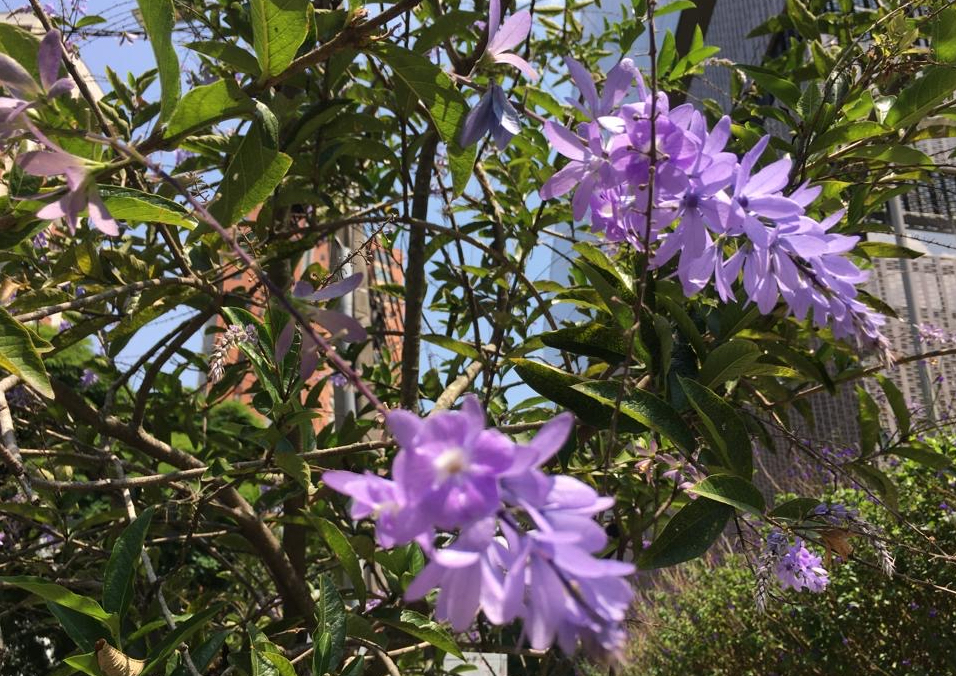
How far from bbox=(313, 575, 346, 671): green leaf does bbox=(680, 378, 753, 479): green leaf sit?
1.52ft

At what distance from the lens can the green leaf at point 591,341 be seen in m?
0.93

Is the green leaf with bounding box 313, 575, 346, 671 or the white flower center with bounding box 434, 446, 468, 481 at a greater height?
the white flower center with bounding box 434, 446, 468, 481

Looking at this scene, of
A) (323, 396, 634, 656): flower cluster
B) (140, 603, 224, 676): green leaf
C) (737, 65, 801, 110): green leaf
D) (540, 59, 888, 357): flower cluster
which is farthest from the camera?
(737, 65, 801, 110): green leaf

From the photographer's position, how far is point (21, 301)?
108 centimetres

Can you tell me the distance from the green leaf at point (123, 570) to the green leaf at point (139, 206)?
1.15 feet

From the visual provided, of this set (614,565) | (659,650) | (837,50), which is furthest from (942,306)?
(614,565)

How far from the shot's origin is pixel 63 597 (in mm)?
836

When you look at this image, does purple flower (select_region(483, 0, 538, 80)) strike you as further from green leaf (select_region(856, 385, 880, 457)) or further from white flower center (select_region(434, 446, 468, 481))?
green leaf (select_region(856, 385, 880, 457))

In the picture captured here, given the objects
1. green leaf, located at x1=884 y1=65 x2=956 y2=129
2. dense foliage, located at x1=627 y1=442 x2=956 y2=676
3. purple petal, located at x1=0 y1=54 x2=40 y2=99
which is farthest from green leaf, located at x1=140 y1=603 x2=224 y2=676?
dense foliage, located at x1=627 y1=442 x2=956 y2=676

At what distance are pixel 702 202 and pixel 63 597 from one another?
77 cm

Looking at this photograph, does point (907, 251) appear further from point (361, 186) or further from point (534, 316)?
point (361, 186)

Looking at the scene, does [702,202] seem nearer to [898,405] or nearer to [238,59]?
[238,59]

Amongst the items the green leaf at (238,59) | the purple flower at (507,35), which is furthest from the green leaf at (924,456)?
the green leaf at (238,59)

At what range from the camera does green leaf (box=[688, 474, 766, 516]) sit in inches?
27.9
